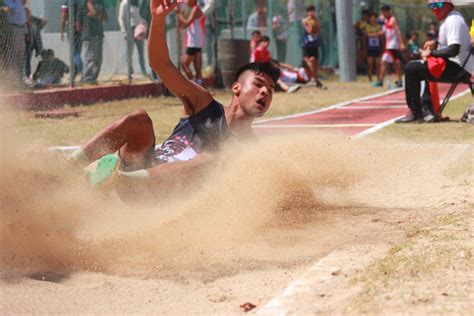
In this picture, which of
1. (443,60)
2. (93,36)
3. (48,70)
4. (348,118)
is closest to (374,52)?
(93,36)

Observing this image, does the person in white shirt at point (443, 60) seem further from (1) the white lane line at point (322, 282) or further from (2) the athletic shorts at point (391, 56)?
(2) the athletic shorts at point (391, 56)

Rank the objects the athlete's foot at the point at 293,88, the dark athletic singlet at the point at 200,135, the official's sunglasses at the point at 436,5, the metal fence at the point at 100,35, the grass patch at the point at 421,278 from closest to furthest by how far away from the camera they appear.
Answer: the grass patch at the point at 421,278 → the dark athletic singlet at the point at 200,135 → the official's sunglasses at the point at 436,5 → the metal fence at the point at 100,35 → the athlete's foot at the point at 293,88

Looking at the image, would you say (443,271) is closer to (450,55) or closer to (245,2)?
(450,55)

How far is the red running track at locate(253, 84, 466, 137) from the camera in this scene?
11.8m

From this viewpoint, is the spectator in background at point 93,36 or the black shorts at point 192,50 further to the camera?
the black shorts at point 192,50

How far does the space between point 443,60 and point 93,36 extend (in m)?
6.63

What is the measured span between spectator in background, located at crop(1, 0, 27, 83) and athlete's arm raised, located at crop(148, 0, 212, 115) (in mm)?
7210

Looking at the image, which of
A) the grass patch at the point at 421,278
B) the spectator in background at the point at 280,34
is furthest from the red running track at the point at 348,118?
the spectator in background at the point at 280,34

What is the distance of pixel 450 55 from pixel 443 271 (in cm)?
798

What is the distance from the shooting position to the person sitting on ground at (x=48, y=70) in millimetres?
14328

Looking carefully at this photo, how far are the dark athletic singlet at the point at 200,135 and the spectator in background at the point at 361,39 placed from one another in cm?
2215

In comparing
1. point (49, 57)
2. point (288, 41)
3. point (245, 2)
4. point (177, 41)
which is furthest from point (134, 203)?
point (288, 41)

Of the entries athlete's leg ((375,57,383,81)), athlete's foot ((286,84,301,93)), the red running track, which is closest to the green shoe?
the red running track

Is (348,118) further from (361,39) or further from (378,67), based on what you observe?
(361,39)
